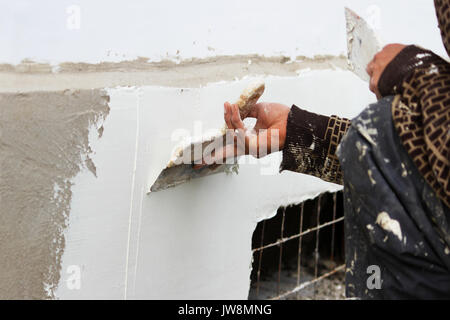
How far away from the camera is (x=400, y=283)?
115cm

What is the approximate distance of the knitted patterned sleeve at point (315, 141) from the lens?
5.03 feet

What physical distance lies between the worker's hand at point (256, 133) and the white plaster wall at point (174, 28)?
329mm

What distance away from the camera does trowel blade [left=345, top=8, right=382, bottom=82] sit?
52.1 inches

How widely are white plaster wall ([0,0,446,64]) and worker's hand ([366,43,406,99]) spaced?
71cm

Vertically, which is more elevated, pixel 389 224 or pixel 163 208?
pixel 389 224

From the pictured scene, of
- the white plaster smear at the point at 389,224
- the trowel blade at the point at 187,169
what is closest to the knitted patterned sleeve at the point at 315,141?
the trowel blade at the point at 187,169

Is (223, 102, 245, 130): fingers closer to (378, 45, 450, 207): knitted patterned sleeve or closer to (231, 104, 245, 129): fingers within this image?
(231, 104, 245, 129): fingers

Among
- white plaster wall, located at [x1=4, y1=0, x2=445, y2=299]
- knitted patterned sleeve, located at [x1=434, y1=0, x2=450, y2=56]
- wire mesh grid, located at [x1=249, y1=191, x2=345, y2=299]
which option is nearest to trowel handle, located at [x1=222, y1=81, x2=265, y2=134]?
white plaster wall, located at [x1=4, y1=0, x2=445, y2=299]

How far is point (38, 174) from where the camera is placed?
1405 millimetres

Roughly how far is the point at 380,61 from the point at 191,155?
0.67 meters

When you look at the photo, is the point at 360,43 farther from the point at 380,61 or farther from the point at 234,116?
the point at 234,116

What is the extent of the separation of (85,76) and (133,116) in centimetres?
21

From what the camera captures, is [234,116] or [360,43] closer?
[360,43]

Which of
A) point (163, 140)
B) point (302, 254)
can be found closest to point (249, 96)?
point (163, 140)
